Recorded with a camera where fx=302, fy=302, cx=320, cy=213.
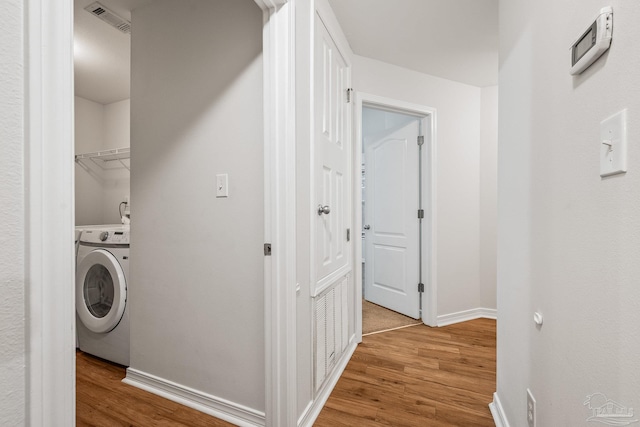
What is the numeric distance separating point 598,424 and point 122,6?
9.35 feet

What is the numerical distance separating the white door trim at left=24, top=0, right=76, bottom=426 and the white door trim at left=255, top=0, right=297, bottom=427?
2.78 ft

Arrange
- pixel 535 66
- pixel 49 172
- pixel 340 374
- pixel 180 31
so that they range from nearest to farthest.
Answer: pixel 49 172, pixel 535 66, pixel 180 31, pixel 340 374

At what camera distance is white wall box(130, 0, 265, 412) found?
1.53 m

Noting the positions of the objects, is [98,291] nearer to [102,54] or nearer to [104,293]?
[104,293]

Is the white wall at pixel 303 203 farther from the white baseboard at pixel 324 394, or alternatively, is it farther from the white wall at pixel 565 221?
the white wall at pixel 565 221

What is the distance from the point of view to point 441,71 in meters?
2.85

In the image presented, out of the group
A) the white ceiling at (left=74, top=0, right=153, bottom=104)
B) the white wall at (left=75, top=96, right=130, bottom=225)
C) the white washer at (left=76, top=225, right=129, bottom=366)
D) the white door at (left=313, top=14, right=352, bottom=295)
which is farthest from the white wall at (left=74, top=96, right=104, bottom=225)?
the white door at (left=313, top=14, right=352, bottom=295)

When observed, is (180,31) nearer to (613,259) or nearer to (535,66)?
(535,66)

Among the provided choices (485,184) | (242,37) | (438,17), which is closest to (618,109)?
(242,37)

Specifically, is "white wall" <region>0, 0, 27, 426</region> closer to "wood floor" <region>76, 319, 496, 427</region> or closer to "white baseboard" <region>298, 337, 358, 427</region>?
"white baseboard" <region>298, 337, 358, 427</region>

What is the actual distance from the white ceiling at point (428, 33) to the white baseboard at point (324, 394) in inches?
93.6

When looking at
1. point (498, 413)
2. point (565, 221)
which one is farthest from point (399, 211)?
point (565, 221)

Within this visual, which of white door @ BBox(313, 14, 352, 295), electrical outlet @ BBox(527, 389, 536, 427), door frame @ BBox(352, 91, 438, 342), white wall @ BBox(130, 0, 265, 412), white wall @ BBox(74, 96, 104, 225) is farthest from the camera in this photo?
white wall @ BBox(74, 96, 104, 225)

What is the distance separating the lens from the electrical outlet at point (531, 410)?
3.61 feet
